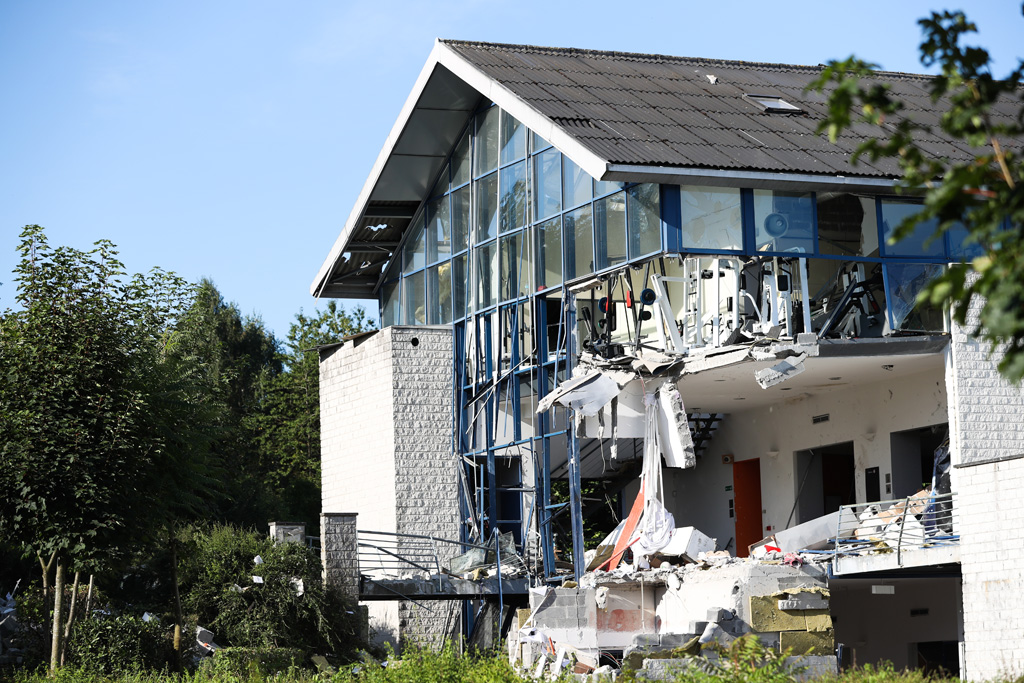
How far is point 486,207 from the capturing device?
25922mm

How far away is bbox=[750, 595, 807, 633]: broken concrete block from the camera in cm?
1886

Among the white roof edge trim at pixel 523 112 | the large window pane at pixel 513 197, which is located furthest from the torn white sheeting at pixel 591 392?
the large window pane at pixel 513 197

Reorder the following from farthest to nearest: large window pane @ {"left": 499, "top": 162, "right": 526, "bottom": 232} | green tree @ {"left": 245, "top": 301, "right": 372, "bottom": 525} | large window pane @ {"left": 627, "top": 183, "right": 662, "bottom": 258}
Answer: green tree @ {"left": 245, "top": 301, "right": 372, "bottom": 525} → large window pane @ {"left": 499, "top": 162, "right": 526, "bottom": 232} → large window pane @ {"left": 627, "top": 183, "right": 662, "bottom": 258}

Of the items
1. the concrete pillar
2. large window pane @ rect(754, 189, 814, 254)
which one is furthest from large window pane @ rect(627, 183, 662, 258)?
the concrete pillar

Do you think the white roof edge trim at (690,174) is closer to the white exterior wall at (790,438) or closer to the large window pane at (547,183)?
the large window pane at (547,183)

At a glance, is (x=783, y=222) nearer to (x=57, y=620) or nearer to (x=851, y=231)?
(x=851, y=231)

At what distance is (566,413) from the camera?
76.9 ft

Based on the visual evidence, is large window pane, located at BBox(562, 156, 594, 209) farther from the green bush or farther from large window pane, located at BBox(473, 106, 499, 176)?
the green bush

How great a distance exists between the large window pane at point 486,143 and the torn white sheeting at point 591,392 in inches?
237

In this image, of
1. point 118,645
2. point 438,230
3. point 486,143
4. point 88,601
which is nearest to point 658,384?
point 486,143

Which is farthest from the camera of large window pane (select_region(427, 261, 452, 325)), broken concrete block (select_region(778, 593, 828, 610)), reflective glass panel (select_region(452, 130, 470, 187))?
large window pane (select_region(427, 261, 452, 325))

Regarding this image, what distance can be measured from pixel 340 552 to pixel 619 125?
9.56 m

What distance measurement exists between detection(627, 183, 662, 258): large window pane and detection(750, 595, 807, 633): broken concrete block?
231 inches

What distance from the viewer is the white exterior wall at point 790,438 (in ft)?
75.3
